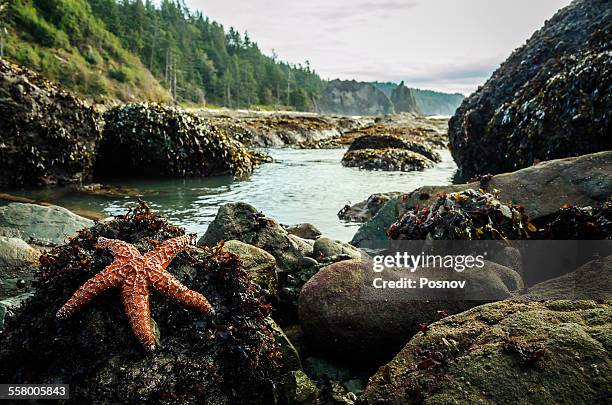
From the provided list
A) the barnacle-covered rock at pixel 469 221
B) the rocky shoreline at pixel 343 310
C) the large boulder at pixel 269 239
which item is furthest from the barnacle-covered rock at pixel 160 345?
the barnacle-covered rock at pixel 469 221

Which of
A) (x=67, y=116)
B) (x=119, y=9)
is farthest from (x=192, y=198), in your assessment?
(x=119, y=9)

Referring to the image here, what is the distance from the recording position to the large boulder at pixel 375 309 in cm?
401

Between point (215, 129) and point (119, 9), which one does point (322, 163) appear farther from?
point (119, 9)

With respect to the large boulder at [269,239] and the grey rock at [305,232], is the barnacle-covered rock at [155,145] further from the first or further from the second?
the large boulder at [269,239]

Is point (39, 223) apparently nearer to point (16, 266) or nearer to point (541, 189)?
point (16, 266)

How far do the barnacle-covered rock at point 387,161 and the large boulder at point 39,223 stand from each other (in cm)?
1275

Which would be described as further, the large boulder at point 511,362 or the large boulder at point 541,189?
the large boulder at point 541,189

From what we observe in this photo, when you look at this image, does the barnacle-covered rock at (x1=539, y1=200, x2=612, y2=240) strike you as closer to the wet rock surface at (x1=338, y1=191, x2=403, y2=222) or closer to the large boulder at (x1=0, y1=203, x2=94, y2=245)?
the wet rock surface at (x1=338, y1=191, x2=403, y2=222)

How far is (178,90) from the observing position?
276 ft

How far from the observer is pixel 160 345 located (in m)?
3.15

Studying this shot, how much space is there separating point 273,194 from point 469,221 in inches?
274

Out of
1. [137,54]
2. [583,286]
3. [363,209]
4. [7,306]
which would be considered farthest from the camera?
[137,54]

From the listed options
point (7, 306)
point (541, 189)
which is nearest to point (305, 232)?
point (541, 189)

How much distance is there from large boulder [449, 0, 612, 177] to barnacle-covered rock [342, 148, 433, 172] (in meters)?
3.22
